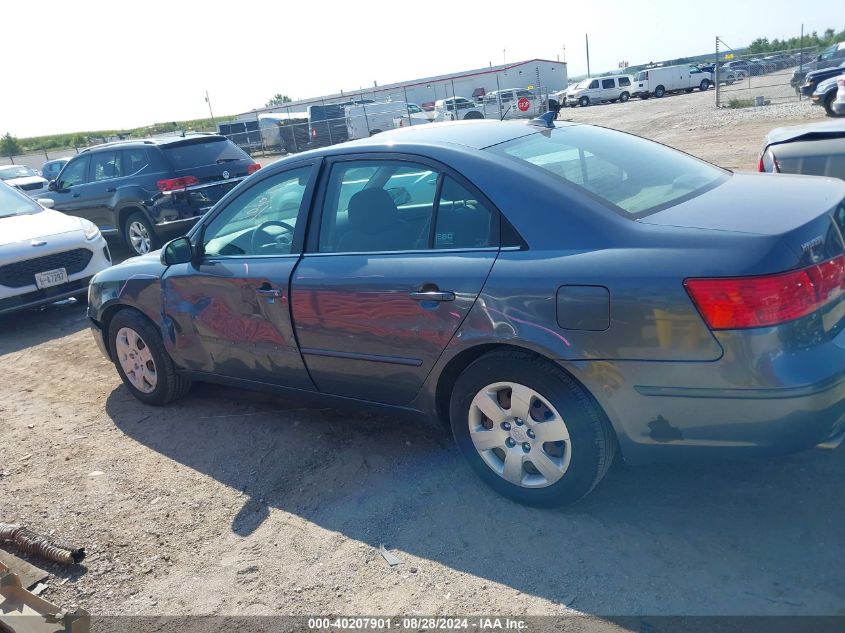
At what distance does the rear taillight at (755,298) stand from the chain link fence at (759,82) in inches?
903

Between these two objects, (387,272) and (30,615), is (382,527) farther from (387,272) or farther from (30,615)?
(30,615)

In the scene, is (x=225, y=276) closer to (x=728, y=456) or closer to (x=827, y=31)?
(x=728, y=456)

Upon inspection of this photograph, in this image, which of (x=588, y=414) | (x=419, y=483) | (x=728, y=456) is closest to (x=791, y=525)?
(x=728, y=456)

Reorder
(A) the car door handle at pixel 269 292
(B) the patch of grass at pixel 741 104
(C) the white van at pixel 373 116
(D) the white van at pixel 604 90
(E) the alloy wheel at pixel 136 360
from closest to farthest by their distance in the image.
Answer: (A) the car door handle at pixel 269 292 < (E) the alloy wheel at pixel 136 360 < (B) the patch of grass at pixel 741 104 < (C) the white van at pixel 373 116 < (D) the white van at pixel 604 90

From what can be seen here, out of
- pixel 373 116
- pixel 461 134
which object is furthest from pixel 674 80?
pixel 461 134

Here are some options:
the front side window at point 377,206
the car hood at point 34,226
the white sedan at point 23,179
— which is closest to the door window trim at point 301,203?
the front side window at point 377,206

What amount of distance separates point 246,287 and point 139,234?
7673 millimetres

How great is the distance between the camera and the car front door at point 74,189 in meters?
11.5

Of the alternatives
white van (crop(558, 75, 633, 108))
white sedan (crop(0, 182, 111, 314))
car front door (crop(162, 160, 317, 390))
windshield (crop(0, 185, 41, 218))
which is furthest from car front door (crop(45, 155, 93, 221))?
white van (crop(558, 75, 633, 108))

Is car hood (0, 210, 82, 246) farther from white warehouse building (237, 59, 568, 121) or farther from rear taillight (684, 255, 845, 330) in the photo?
white warehouse building (237, 59, 568, 121)

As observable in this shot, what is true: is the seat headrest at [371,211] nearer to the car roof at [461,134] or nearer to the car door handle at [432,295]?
the car roof at [461,134]

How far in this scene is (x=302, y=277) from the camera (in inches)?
151

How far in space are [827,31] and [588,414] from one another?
7930cm

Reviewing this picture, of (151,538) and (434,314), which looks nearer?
(434,314)
